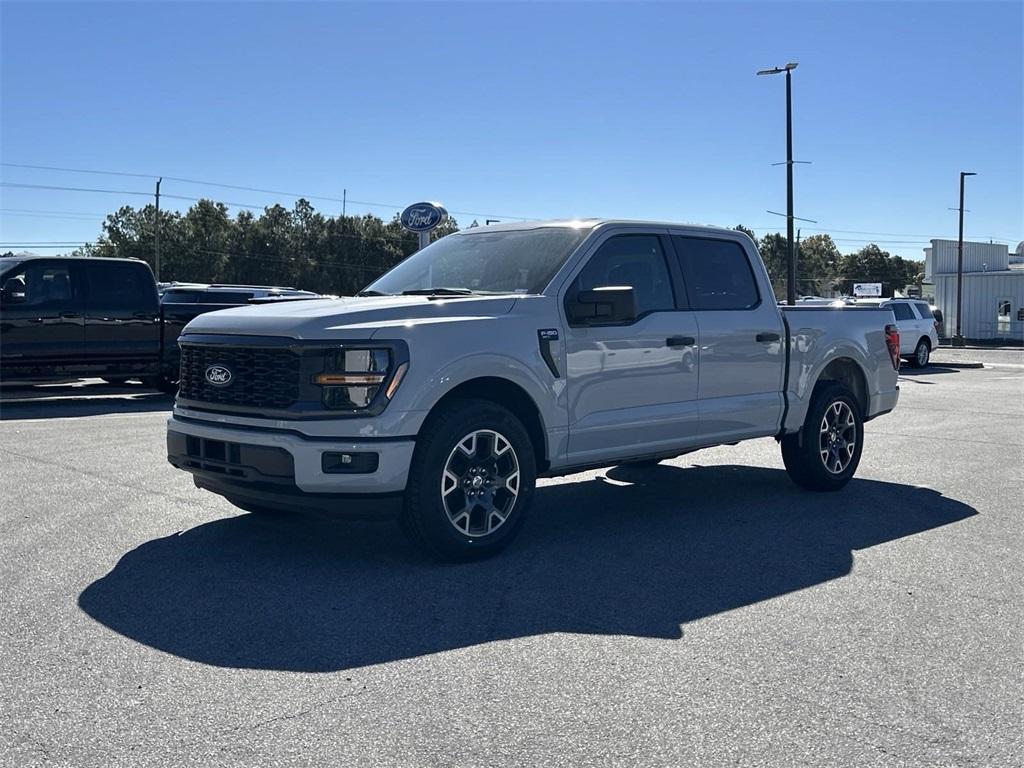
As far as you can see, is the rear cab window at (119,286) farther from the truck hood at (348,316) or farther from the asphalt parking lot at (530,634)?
the truck hood at (348,316)

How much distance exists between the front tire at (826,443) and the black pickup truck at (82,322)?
10563 mm

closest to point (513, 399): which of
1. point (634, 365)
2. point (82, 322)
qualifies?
point (634, 365)

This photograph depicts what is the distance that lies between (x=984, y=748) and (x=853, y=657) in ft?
3.05

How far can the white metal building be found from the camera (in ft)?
174

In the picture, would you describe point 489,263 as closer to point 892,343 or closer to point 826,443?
point 826,443

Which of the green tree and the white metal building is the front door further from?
the green tree

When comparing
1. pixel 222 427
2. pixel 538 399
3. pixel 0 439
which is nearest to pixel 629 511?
pixel 538 399

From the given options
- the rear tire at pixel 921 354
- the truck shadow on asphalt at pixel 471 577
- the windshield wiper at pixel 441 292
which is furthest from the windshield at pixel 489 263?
the rear tire at pixel 921 354

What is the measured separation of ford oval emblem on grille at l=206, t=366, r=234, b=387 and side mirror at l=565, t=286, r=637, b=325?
2037 millimetres

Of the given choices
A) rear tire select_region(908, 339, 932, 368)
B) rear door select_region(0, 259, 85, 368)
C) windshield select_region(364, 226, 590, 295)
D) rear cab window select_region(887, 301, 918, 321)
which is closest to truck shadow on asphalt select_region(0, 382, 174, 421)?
rear door select_region(0, 259, 85, 368)

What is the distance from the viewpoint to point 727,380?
7.73m

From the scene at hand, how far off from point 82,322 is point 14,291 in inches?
38.3

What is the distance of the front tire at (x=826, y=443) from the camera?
336 inches

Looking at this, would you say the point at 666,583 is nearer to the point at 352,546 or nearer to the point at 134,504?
the point at 352,546
